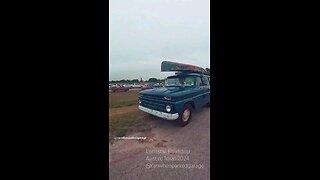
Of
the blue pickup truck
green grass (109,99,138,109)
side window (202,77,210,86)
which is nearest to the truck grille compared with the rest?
the blue pickup truck

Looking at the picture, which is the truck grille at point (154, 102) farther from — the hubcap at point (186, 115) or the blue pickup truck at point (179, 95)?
the hubcap at point (186, 115)

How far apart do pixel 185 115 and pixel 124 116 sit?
29.0 inches

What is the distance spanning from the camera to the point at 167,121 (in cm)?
272

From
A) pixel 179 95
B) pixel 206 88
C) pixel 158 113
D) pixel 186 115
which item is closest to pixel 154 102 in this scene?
pixel 158 113

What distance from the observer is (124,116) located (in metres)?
2.66

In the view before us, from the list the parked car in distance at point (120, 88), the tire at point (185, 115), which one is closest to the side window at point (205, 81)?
the tire at point (185, 115)

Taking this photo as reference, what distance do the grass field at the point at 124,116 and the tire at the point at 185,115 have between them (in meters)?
0.39

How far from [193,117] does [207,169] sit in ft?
1.97

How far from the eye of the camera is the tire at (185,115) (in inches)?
106

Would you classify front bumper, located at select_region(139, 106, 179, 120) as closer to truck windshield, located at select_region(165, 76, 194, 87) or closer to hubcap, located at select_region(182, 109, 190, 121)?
hubcap, located at select_region(182, 109, 190, 121)
